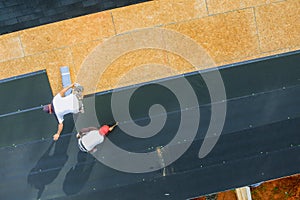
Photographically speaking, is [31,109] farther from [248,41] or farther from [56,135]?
[248,41]

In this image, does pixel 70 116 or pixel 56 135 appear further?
pixel 70 116

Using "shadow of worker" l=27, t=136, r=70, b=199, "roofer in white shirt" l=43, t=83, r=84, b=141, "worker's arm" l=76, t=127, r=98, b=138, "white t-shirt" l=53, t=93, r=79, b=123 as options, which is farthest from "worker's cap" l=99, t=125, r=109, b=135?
"shadow of worker" l=27, t=136, r=70, b=199

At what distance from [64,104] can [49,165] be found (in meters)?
1.61

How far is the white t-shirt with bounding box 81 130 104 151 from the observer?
703cm

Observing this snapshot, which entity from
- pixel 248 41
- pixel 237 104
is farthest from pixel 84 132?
pixel 248 41

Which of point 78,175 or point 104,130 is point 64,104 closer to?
point 104,130

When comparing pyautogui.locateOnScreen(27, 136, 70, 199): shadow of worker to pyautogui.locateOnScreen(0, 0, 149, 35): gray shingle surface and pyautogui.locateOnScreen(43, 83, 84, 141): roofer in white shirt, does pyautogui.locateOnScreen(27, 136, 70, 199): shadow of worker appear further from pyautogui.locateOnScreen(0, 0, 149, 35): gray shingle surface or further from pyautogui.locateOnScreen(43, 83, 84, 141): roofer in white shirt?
pyautogui.locateOnScreen(0, 0, 149, 35): gray shingle surface

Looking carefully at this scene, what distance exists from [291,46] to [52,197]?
6045 mm

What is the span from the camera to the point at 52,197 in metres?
7.55

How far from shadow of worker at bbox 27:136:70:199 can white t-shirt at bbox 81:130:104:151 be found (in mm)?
776

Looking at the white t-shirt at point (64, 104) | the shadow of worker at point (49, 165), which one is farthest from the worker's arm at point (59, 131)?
the shadow of worker at point (49, 165)

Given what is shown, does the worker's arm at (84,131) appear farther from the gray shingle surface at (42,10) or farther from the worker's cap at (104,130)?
the gray shingle surface at (42,10)

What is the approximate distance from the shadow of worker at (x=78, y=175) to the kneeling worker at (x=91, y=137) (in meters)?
0.35

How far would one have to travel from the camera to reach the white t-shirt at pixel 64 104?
6773 mm
